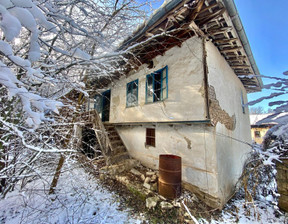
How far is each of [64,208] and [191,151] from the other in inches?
160

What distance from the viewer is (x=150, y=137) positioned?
5352 millimetres

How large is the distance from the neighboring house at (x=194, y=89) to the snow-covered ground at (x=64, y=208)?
2227mm

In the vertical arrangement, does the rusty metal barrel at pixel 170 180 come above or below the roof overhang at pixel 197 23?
below

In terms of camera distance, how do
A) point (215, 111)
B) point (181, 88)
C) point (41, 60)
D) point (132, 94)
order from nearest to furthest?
point (41, 60)
point (215, 111)
point (181, 88)
point (132, 94)

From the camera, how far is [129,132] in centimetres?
640

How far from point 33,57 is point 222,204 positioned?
5.22 meters

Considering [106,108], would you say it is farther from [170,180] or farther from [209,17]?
[209,17]

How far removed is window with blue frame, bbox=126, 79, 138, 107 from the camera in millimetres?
5966

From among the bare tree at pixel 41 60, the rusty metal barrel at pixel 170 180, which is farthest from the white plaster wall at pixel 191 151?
the bare tree at pixel 41 60

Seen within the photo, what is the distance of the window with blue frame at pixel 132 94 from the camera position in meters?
5.97

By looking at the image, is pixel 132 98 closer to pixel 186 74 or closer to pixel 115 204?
pixel 186 74

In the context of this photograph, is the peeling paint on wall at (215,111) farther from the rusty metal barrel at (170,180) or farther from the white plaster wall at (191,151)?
the rusty metal barrel at (170,180)

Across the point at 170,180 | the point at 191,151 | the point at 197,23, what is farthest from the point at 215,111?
the point at 197,23

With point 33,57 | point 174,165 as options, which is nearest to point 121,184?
point 174,165
